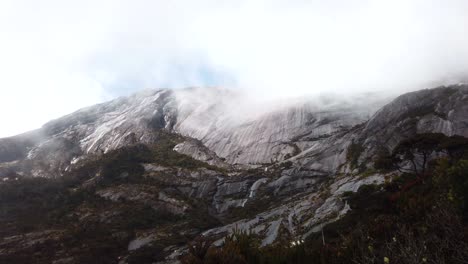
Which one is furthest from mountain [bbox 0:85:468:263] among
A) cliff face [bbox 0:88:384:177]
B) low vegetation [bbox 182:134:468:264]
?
low vegetation [bbox 182:134:468:264]

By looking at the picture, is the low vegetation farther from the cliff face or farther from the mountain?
the cliff face

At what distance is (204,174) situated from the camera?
329 feet

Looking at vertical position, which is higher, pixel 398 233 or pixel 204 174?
pixel 398 233

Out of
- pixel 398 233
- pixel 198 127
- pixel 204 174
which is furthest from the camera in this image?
pixel 198 127

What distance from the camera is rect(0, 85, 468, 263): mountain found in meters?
65.4

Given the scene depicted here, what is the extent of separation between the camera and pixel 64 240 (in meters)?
70.6

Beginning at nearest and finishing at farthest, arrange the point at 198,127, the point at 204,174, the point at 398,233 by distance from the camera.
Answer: the point at 398,233
the point at 204,174
the point at 198,127

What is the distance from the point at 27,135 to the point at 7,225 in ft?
311

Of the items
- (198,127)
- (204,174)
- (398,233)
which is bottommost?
(204,174)

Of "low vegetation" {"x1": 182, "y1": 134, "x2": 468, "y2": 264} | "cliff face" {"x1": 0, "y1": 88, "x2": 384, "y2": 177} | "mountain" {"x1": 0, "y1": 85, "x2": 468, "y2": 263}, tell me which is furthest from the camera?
"cliff face" {"x1": 0, "y1": 88, "x2": 384, "y2": 177}

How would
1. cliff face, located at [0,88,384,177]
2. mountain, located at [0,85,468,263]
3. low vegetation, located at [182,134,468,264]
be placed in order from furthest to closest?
cliff face, located at [0,88,384,177]
mountain, located at [0,85,468,263]
low vegetation, located at [182,134,468,264]

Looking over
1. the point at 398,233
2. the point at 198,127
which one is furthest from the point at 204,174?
the point at 398,233

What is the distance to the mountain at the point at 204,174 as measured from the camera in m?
65.4

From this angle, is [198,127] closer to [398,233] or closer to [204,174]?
[204,174]
